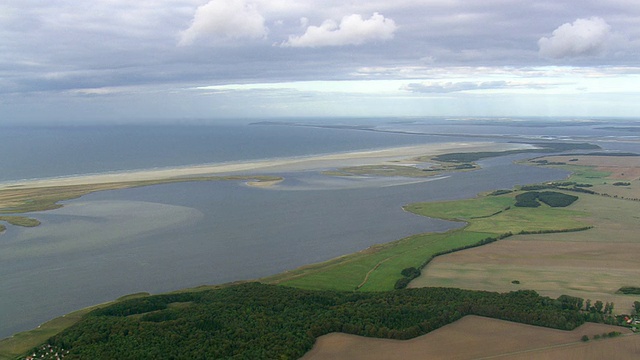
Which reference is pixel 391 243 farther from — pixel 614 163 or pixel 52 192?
pixel 614 163

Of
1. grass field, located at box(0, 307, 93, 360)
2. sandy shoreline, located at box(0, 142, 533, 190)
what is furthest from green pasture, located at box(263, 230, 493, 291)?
sandy shoreline, located at box(0, 142, 533, 190)

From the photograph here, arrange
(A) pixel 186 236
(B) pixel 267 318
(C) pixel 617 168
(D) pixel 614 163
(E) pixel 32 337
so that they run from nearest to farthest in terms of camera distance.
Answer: (E) pixel 32 337
(B) pixel 267 318
(A) pixel 186 236
(C) pixel 617 168
(D) pixel 614 163

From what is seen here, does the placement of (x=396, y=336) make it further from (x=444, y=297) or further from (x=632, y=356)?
(x=632, y=356)

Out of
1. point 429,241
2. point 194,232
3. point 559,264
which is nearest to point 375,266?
point 429,241

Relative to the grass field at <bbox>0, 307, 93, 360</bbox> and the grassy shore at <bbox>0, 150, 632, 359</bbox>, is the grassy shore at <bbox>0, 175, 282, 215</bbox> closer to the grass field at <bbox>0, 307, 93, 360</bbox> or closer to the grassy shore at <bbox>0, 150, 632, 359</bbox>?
the grassy shore at <bbox>0, 150, 632, 359</bbox>

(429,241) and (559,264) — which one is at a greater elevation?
(429,241)

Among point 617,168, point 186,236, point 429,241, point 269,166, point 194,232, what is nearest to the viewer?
point 429,241

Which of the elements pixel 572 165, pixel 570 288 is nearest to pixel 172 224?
pixel 570 288
